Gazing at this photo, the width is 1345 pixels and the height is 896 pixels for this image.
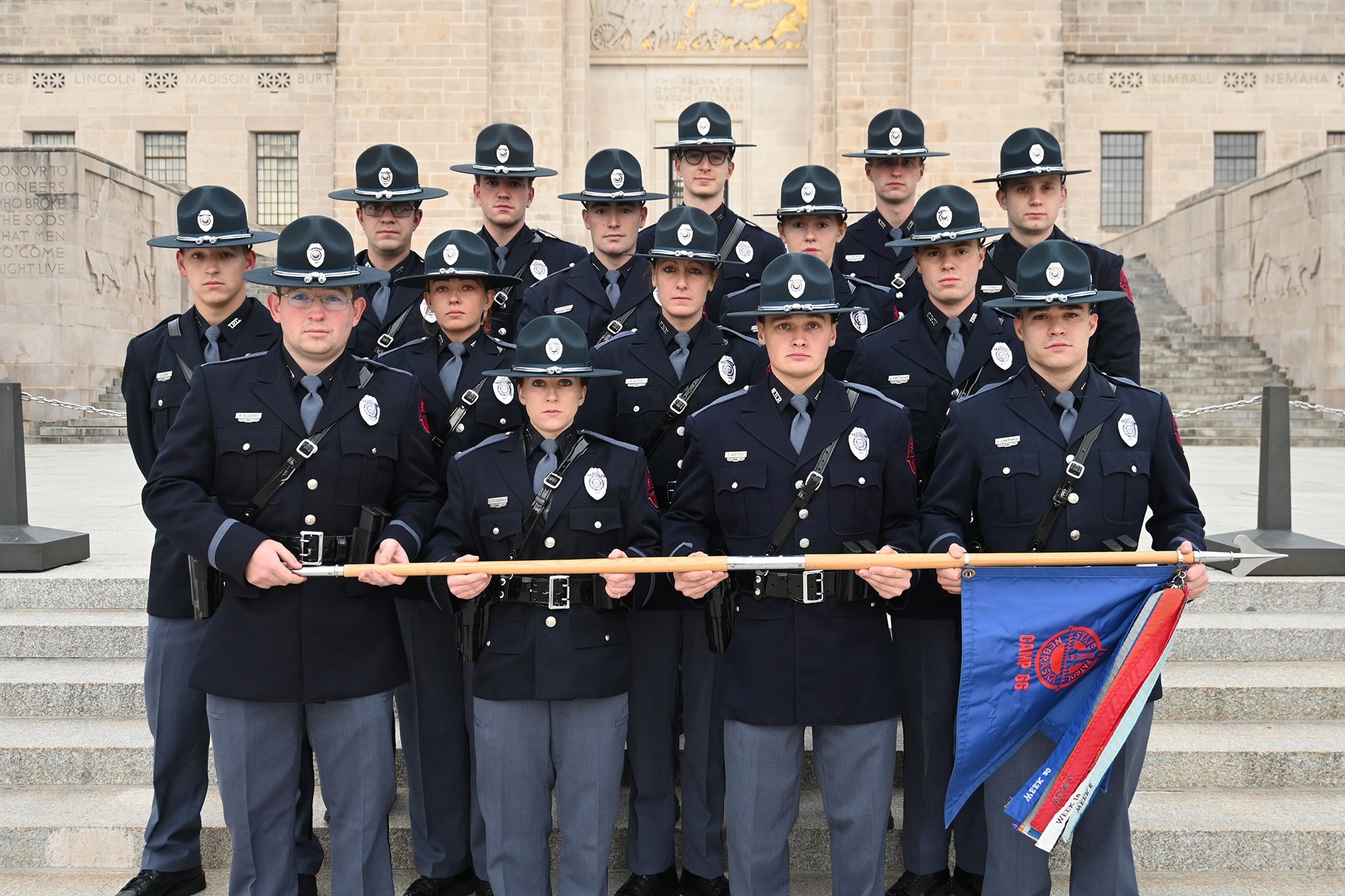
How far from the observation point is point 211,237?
411 cm

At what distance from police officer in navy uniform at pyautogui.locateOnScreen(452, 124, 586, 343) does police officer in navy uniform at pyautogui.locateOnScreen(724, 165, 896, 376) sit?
105cm

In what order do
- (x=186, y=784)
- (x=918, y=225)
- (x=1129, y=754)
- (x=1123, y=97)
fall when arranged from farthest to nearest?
(x=1123, y=97) → (x=918, y=225) → (x=186, y=784) → (x=1129, y=754)

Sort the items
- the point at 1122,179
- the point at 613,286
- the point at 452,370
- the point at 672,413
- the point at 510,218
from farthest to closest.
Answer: the point at 1122,179 → the point at 510,218 → the point at 613,286 → the point at 452,370 → the point at 672,413

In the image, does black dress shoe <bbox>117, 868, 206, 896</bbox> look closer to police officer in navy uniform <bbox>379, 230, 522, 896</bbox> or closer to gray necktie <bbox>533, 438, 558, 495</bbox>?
police officer in navy uniform <bbox>379, 230, 522, 896</bbox>

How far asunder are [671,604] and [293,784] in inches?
55.1

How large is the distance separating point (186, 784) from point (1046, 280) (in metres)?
3.49

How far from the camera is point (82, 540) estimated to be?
645 cm

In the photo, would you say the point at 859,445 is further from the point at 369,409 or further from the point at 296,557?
the point at 296,557

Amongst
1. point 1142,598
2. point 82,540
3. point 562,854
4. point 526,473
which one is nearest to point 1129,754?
point 1142,598

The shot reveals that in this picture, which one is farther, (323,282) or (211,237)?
(211,237)

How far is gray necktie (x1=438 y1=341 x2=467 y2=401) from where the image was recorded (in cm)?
445

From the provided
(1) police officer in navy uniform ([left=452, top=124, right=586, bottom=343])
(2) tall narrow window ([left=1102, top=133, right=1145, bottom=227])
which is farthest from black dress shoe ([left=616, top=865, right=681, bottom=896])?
(2) tall narrow window ([left=1102, top=133, right=1145, bottom=227])

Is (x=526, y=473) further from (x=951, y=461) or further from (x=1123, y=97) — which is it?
(x=1123, y=97)

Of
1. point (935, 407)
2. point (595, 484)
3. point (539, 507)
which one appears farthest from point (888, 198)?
point (539, 507)
